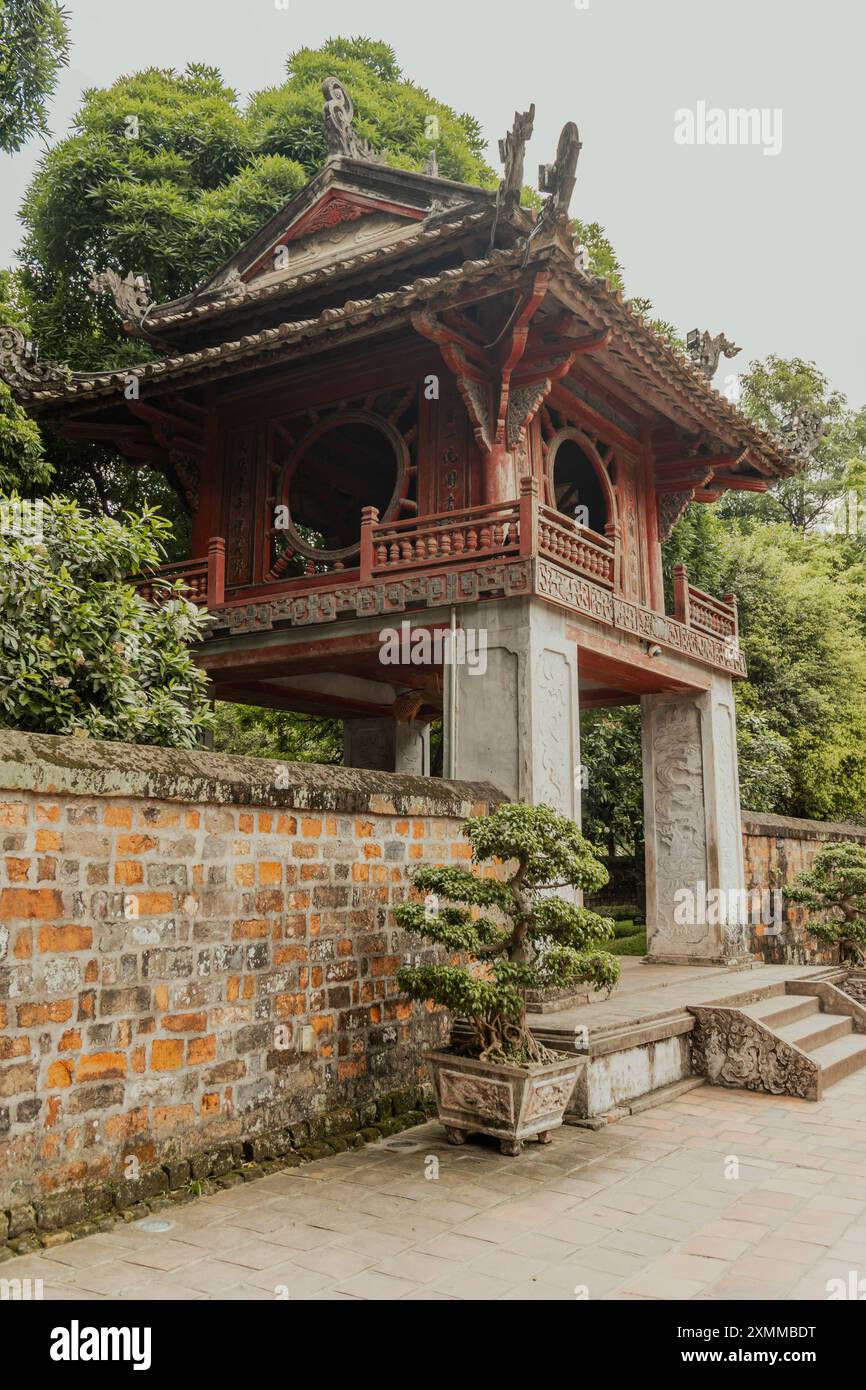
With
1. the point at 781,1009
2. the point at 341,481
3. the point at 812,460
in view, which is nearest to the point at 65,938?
the point at 781,1009

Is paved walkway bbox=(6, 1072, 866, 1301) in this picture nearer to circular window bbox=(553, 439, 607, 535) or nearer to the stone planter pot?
the stone planter pot

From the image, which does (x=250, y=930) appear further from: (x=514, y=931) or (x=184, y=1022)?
(x=514, y=931)

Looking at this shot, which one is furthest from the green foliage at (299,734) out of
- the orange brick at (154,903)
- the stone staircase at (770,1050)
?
the orange brick at (154,903)

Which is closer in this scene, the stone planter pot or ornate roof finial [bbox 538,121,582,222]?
the stone planter pot

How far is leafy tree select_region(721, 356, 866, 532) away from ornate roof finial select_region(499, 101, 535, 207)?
2292 cm

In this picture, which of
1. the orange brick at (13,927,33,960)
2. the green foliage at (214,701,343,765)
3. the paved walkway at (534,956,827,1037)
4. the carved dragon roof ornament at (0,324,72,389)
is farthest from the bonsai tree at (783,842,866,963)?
the carved dragon roof ornament at (0,324,72,389)

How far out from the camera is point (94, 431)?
452 inches

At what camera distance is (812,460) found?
97.9 ft

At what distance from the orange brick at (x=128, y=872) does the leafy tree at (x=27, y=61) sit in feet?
31.3

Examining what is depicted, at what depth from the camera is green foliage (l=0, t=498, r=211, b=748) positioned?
5605 millimetres

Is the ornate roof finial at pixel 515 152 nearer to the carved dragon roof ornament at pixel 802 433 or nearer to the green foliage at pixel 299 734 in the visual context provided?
the carved dragon roof ornament at pixel 802 433

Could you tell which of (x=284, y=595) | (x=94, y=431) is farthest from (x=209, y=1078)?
(x=94, y=431)

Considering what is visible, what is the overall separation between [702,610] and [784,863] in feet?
11.9

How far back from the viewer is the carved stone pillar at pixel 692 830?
1134 centimetres
